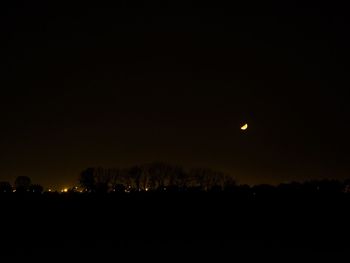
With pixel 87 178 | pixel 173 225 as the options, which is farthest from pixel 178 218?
pixel 87 178

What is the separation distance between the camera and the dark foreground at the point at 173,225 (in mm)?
27562

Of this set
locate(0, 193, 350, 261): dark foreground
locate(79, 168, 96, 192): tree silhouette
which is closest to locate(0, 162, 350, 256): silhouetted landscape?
locate(0, 193, 350, 261): dark foreground

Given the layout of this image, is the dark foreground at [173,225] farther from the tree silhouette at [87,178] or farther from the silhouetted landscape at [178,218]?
the tree silhouette at [87,178]

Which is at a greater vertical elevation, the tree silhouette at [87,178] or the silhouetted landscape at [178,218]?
the tree silhouette at [87,178]

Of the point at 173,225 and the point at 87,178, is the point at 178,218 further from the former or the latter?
the point at 87,178

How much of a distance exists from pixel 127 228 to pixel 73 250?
6.65m

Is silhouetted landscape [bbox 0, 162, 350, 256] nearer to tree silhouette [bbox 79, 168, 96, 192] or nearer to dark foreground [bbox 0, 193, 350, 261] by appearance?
dark foreground [bbox 0, 193, 350, 261]

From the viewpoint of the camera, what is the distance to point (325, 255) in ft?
86.0

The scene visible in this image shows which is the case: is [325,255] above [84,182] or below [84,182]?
below

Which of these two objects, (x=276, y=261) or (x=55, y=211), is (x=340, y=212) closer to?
(x=276, y=261)

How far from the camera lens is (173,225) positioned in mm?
33938

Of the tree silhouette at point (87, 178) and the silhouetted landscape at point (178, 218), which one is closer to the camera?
the silhouetted landscape at point (178, 218)

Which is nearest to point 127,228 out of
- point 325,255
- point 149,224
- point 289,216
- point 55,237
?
point 149,224

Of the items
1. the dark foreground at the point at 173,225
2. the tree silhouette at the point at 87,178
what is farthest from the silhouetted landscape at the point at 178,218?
the tree silhouette at the point at 87,178
